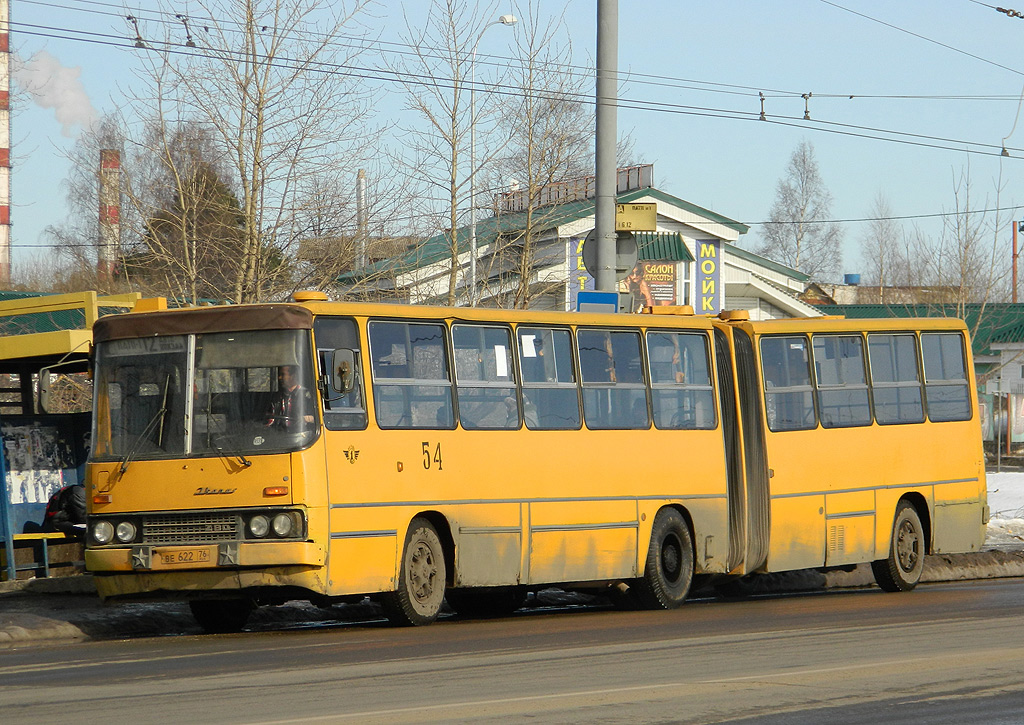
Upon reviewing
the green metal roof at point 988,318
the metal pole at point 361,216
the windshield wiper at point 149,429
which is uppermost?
the green metal roof at point 988,318

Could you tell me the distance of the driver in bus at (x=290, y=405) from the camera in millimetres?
12477

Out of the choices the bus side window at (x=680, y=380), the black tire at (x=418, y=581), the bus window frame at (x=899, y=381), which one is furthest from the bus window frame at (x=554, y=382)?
the bus window frame at (x=899, y=381)

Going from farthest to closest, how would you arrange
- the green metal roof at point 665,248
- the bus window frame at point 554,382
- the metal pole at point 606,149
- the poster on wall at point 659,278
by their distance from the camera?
the poster on wall at point 659,278 < the green metal roof at point 665,248 < the metal pole at point 606,149 < the bus window frame at point 554,382

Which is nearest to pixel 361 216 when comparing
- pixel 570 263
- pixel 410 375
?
pixel 410 375

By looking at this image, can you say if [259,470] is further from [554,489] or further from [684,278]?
[684,278]

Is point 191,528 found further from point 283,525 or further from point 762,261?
point 762,261

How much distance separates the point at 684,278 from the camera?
5428 centimetres

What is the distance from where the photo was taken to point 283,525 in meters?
12.3

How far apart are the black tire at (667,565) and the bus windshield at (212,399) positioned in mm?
4847

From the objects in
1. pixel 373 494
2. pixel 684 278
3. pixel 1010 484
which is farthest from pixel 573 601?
pixel 684 278

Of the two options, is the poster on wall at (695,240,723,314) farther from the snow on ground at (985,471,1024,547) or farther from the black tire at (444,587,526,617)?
the black tire at (444,587,526,617)

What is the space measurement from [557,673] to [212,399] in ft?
14.0

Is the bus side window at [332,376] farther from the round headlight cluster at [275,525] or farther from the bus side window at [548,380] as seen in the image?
the bus side window at [548,380]

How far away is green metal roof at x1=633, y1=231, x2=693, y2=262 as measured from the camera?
53062 mm
